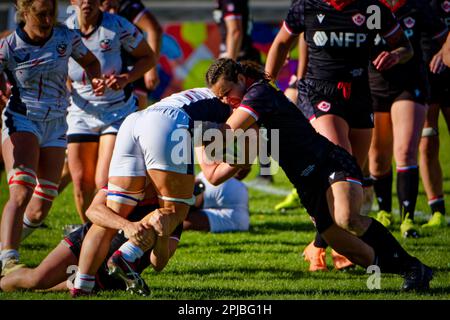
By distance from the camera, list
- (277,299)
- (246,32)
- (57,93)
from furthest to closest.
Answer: (246,32)
(57,93)
(277,299)

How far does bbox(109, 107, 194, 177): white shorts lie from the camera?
A: 17.7ft

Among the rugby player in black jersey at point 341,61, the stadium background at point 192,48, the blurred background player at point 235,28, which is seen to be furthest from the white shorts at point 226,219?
the stadium background at point 192,48

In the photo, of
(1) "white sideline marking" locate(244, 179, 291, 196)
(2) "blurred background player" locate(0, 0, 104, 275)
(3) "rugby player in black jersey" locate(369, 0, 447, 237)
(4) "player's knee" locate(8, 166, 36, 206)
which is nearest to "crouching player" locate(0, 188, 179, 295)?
(2) "blurred background player" locate(0, 0, 104, 275)

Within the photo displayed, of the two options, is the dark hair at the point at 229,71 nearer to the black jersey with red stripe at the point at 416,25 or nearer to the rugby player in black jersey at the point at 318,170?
the rugby player in black jersey at the point at 318,170

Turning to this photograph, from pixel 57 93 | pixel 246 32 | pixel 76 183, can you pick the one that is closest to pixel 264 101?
pixel 57 93

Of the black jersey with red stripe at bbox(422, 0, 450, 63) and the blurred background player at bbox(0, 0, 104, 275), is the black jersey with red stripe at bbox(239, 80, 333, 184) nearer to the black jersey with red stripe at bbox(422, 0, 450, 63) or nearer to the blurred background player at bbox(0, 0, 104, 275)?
the blurred background player at bbox(0, 0, 104, 275)

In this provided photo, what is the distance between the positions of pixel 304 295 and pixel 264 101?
1310 mm

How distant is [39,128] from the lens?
A: 6.57 m

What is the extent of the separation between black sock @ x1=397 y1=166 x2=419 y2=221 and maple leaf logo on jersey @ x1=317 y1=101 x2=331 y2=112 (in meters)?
1.68

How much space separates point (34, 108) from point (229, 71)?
5.79 ft

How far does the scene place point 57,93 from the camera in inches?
267

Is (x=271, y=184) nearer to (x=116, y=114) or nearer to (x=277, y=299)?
(x=116, y=114)

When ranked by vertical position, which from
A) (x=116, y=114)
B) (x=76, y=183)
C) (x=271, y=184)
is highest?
(x=116, y=114)

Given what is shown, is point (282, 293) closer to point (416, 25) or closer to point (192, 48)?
point (416, 25)
